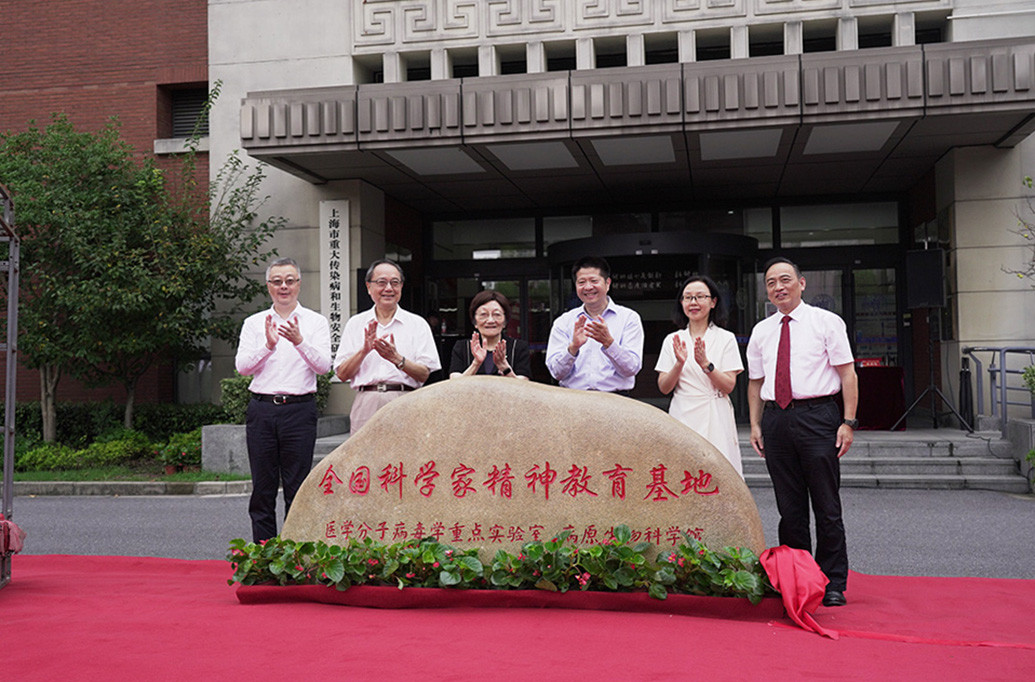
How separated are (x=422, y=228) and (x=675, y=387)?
10.6 meters

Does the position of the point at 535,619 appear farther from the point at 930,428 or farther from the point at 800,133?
the point at 930,428

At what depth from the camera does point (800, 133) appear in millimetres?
10305

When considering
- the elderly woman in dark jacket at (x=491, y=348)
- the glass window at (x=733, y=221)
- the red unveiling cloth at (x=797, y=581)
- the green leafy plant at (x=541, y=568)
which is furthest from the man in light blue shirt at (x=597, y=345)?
the glass window at (x=733, y=221)

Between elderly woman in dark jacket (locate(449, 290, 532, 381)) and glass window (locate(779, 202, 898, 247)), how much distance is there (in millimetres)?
9848

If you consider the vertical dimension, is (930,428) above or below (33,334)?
below

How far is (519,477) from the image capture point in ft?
13.7

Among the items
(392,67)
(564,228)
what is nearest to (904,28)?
(564,228)

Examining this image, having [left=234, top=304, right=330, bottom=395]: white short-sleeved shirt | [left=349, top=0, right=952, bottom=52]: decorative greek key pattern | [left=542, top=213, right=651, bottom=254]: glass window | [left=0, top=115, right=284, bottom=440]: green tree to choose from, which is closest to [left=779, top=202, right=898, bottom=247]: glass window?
[left=542, top=213, right=651, bottom=254]: glass window

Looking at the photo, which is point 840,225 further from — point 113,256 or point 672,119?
point 113,256

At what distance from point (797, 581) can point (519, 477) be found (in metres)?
1.33

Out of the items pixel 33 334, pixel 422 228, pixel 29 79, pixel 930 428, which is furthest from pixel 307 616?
pixel 29 79

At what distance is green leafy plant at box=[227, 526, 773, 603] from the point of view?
3.81 m

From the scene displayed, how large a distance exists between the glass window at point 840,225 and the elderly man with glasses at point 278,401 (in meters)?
10.5

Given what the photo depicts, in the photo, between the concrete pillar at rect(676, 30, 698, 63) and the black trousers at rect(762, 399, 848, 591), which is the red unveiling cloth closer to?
the black trousers at rect(762, 399, 848, 591)
